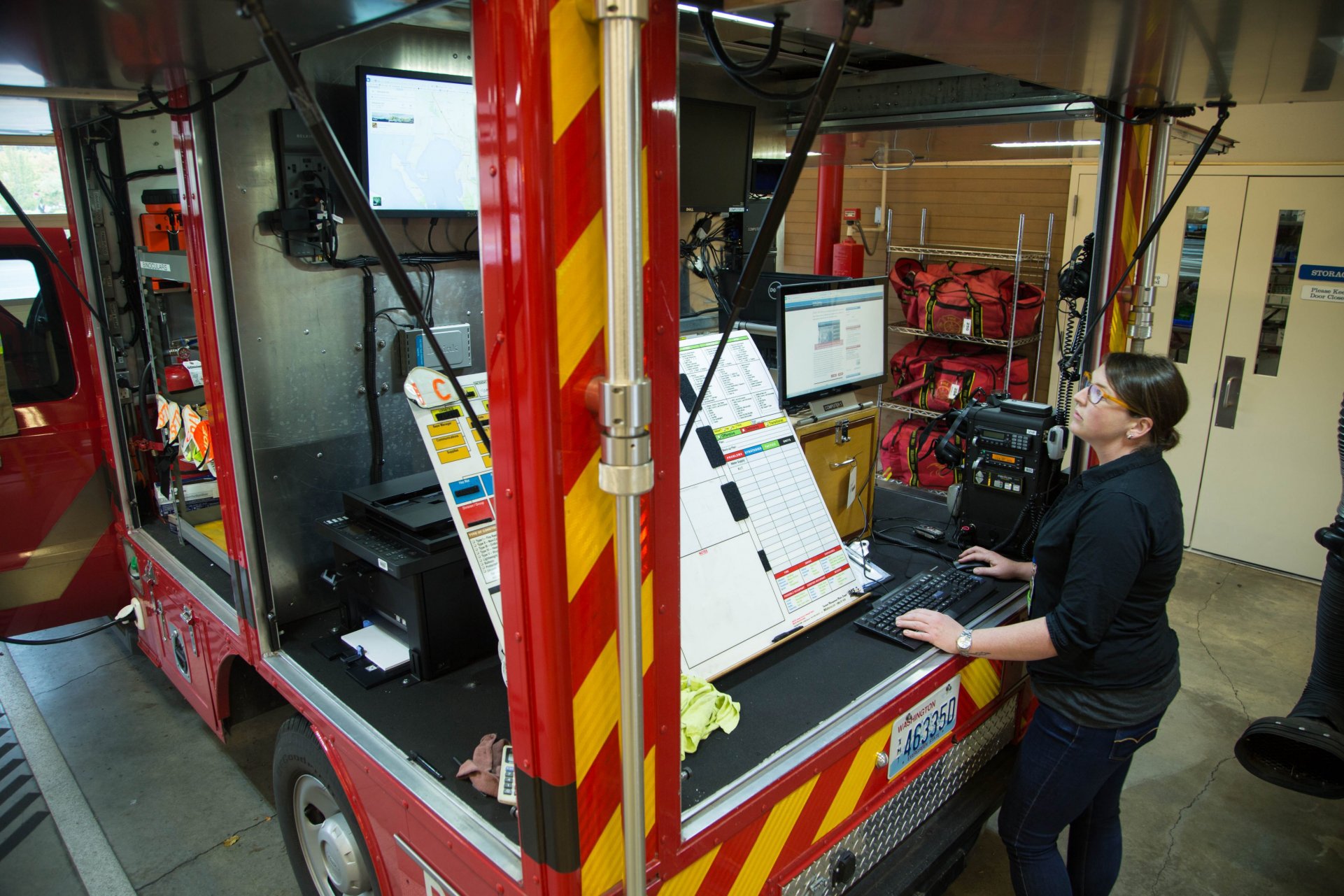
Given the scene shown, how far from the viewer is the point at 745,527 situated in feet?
7.64

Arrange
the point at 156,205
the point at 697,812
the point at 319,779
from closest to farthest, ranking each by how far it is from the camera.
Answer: the point at 697,812 < the point at 319,779 < the point at 156,205

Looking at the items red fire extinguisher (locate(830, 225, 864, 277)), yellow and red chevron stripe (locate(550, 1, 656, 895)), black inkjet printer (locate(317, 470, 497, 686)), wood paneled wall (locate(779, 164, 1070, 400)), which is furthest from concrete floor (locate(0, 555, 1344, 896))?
red fire extinguisher (locate(830, 225, 864, 277))

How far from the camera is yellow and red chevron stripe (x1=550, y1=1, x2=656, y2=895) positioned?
1126mm

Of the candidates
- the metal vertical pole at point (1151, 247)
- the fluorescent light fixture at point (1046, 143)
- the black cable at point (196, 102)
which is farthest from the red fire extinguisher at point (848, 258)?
the black cable at point (196, 102)

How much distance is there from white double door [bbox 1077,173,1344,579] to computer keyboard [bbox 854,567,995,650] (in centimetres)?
371

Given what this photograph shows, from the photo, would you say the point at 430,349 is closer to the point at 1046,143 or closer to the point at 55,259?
the point at 55,259

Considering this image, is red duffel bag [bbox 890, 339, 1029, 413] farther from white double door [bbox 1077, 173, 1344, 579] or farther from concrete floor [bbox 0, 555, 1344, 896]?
concrete floor [bbox 0, 555, 1344, 896]

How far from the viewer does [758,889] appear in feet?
5.84

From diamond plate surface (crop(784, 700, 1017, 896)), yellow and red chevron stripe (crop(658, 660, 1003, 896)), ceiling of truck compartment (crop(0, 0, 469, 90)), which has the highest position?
ceiling of truck compartment (crop(0, 0, 469, 90))

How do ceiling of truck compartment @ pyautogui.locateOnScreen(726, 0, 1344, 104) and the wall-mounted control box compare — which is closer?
ceiling of truck compartment @ pyautogui.locateOnScreen(726, 0, 1344, 104)

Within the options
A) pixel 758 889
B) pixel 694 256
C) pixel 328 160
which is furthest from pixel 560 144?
pixel 694 256

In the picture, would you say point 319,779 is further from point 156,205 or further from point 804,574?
point 156,205

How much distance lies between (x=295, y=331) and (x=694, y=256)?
1.62 metres

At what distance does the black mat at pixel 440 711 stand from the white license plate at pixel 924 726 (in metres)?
0.93
